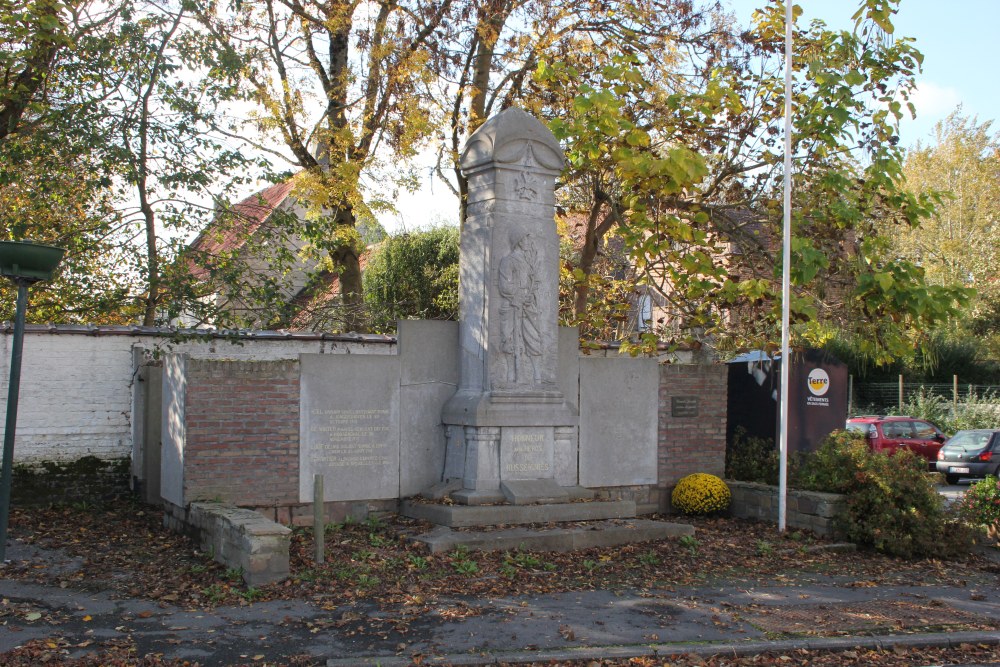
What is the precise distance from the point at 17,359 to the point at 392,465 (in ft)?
13.8

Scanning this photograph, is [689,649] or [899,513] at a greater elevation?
[899,513]

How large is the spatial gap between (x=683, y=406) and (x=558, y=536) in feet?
12.0

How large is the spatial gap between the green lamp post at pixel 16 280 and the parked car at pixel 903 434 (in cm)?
2021

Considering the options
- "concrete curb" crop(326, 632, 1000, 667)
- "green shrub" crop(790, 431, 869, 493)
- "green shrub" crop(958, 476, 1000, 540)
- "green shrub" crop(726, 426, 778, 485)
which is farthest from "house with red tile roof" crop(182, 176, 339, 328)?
"green shrub" crop(958, 476, 1000, 540)

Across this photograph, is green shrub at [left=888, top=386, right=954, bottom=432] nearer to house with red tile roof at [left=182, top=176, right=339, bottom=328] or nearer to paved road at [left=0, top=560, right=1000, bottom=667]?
house with red tile roof at [left=182, top=176, right=339, bottom=328]

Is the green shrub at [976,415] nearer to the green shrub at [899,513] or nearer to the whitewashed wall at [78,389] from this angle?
the green shrub at [899,513]

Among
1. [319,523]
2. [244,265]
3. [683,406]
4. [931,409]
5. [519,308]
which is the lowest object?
[319,523]

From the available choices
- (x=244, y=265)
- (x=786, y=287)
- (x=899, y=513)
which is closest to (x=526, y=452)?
(x=786, y=287)

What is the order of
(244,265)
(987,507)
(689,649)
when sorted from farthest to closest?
(244,265) → (987,507) → (689,649)

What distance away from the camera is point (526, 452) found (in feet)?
37.1

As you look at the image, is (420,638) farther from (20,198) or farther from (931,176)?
→ (931,176)

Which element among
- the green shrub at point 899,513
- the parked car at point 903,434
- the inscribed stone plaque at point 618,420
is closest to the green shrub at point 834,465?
the green shrub at point 899,513

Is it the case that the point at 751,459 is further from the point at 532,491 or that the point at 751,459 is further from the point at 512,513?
the point at 512,513

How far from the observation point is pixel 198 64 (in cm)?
1344
